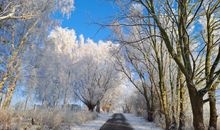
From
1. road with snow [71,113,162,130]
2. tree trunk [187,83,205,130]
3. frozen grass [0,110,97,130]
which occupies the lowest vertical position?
road with snow [71,113,162,130]

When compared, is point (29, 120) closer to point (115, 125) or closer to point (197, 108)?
point (197, 108)

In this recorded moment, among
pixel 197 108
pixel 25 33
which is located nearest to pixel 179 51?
pixel 197 108

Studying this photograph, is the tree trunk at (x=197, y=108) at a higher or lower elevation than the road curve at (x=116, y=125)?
higher

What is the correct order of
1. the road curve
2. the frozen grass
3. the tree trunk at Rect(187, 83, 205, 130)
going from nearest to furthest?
the tree trunk at Rect(187, 83, 205, 130), the frozen grass, the road curve

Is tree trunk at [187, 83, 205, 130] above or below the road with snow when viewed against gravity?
above

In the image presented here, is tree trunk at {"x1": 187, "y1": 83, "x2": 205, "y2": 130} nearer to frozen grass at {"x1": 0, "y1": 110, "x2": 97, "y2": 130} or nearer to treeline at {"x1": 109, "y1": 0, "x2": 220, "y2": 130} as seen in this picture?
treeline at {"x1": 109, "y1": 0, "x2": 220, "y2": 130}

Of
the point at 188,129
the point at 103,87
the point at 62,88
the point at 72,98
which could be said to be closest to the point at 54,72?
the point at 62,88

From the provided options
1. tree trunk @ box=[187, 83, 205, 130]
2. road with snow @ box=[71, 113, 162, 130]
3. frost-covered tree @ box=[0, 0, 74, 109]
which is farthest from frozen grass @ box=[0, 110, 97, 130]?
tree trunk @ box=[187, 83, 205, 130]

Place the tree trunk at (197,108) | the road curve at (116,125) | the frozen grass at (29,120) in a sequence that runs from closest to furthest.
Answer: the tree trunk at (197,108) < the frozen grass at (29,120) < the road curve at (116,125)

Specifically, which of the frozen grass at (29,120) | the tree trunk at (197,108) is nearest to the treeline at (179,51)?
the tree trunk at (197,108)

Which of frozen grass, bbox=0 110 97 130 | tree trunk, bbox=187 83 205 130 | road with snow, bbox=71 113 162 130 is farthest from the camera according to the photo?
road with snow, bbox=71 113 162 130

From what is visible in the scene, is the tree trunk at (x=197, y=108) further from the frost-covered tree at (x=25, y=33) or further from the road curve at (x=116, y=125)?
the frost-covered tree at (x=25, y=33)

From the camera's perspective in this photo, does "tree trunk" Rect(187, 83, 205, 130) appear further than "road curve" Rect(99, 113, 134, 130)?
No

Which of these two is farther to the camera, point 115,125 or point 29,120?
point 115,125
